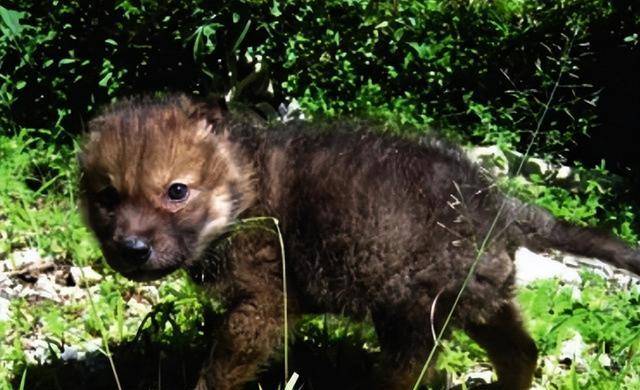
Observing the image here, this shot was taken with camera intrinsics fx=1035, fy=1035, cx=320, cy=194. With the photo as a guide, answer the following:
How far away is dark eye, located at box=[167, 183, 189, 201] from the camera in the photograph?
13.5 feet

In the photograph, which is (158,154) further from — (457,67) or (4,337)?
(457,67)

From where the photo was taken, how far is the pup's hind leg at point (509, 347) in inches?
171

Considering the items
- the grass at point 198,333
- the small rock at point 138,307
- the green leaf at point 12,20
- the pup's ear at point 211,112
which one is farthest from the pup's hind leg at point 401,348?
the green leaf at point 12,20

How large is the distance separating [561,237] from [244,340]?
4.34ft

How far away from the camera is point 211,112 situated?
4352mm

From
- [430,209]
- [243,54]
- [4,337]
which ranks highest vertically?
[430,209]

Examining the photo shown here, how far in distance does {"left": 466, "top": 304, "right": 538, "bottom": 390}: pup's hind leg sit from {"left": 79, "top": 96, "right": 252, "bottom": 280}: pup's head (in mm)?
1160

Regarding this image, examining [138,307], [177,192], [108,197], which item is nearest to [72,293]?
[138,307]

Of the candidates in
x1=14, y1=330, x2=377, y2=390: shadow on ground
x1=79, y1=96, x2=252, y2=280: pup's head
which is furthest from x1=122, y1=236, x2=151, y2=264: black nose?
x1=14, y1=330, x2=377, y2=390: shadow on ground

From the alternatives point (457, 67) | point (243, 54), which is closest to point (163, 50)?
point (243, 54)

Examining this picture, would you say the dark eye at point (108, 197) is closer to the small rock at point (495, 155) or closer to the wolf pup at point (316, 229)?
the wolf pup at point (316, 229)

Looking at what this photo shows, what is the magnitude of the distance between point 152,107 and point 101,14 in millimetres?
2987

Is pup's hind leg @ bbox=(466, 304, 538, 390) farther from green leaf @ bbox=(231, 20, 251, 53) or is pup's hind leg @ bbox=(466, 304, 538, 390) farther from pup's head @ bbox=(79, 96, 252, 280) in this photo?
green leaf @ bbox=(231, 20, 251, 53)

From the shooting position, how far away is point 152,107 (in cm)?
433
